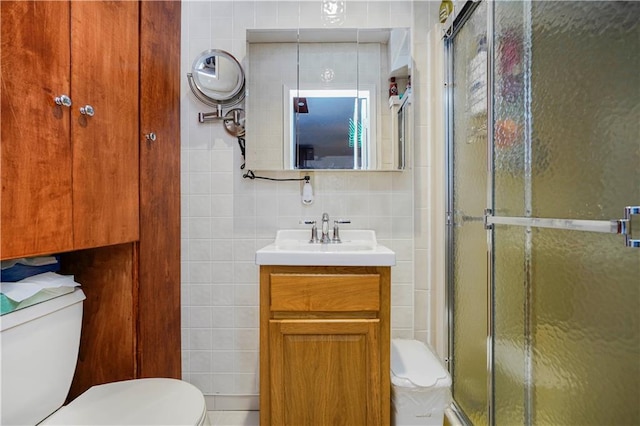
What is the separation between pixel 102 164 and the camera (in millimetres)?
1090

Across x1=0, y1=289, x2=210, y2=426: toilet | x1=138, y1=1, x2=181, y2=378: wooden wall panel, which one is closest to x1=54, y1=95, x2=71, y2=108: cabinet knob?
x1=138, y1=1, x2=181, y2=378: wooden wall panel

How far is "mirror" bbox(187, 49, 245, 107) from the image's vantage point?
157 centimetres

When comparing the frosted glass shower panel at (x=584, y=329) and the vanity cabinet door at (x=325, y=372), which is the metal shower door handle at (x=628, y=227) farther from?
the vanity cabinet door at (x=325, y=372)

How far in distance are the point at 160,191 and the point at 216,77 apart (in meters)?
0.61

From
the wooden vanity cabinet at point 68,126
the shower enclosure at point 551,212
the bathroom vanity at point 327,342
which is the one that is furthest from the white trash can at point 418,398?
the wooden vanity cabinet at point 68,126

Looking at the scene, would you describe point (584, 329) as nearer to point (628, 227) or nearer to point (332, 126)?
point (628, 227)

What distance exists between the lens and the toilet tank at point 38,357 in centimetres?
85

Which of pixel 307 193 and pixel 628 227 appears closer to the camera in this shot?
pixel 628 227

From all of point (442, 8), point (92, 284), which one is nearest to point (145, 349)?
point (92, 284)

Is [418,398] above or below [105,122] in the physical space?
below

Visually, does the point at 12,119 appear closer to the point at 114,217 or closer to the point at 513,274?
the point at 114,217

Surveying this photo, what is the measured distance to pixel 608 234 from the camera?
0.76 meters

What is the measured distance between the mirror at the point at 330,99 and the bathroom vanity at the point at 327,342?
23.7 inches

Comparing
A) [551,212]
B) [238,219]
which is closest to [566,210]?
[551,212]
